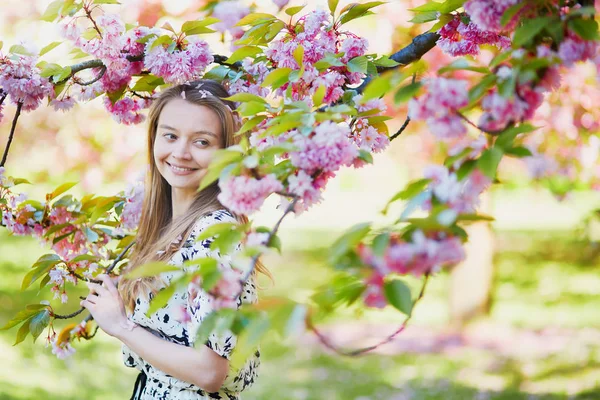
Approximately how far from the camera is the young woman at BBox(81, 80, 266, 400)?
5.77 ft

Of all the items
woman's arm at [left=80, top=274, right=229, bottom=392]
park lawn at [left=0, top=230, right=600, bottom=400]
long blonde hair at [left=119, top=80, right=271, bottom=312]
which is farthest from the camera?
park lawn at [left=0, top=230, right=600, bottom=400]

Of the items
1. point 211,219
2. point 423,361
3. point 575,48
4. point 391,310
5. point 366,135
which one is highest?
point 391,310

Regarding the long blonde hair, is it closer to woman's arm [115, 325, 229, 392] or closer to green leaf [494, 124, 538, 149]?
woman's arm [115, 325, 229, 392]

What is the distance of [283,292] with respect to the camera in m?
8.77

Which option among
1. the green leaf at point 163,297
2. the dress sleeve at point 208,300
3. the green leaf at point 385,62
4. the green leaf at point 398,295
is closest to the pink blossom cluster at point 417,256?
the green leaf at point 398,295

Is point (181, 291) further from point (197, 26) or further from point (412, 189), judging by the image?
point (412, 189)

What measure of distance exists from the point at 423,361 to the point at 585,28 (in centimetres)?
520

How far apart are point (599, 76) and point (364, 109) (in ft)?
1.96

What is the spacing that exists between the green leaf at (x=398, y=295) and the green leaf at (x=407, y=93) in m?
0.29

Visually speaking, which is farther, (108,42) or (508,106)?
(108,42)

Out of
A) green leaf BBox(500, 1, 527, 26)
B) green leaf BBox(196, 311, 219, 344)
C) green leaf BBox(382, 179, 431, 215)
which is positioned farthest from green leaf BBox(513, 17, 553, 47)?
green leaf BBox(196, 311, 219, 344)

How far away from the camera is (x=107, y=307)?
6.10ft

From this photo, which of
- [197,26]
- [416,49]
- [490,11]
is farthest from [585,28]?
[197,26]

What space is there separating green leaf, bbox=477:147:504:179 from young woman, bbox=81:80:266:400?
2.50 feet
